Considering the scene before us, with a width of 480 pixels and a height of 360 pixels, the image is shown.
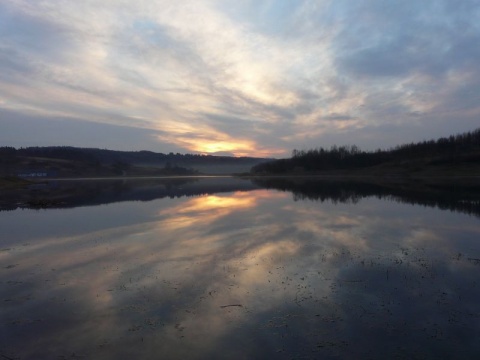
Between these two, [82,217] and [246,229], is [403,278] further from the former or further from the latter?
[82,217]

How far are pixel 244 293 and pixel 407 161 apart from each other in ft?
508

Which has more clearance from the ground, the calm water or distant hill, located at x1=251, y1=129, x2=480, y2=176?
distant hill, located at x1=251, y1=129, x2=480, y2=176

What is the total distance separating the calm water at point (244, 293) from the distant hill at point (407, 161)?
11537 cm

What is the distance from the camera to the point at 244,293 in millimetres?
12281

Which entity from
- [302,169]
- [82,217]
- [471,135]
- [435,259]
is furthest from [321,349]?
[471,135]

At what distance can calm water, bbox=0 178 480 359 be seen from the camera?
8766 mm

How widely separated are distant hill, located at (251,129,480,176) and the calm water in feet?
379

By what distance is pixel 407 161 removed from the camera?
151 meters

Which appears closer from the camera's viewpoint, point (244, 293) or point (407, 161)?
point (244, 293)

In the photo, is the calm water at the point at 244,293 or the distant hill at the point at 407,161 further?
the distant hill at the point at 407,161

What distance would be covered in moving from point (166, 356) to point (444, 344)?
6296 mm

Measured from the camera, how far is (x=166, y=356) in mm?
8320

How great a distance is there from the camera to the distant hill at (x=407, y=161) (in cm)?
13162

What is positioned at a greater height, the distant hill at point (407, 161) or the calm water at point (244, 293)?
the distant hill at point (407, 161)
